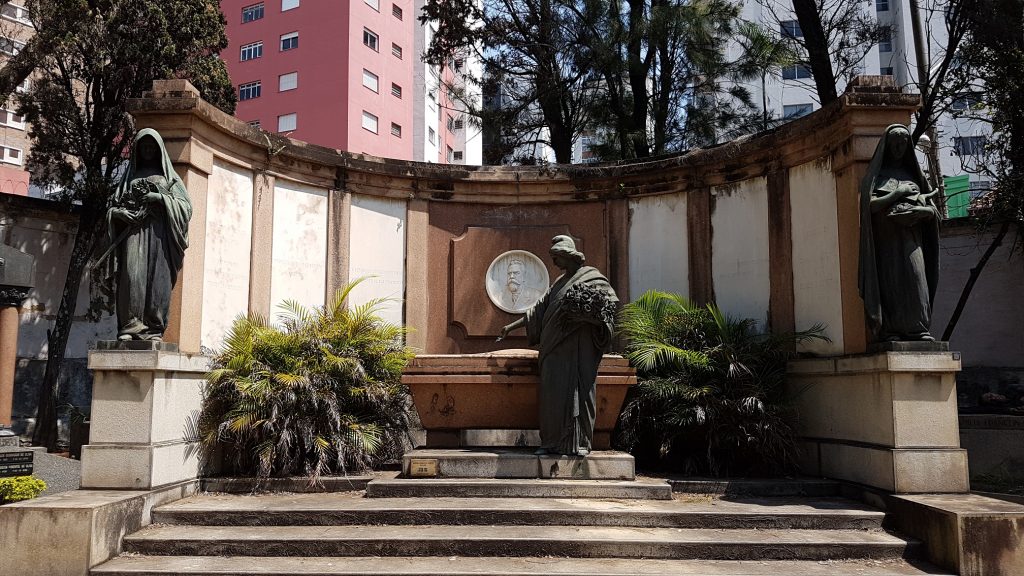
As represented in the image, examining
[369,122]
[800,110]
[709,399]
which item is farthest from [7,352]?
[369,122]

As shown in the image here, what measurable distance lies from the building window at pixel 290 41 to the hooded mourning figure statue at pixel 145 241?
28192 mm

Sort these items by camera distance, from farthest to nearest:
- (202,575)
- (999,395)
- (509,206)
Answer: (999,395) < (509,206) < (202,575)

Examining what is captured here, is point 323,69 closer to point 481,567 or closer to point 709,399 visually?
point 709,399

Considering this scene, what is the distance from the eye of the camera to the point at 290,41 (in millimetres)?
32562

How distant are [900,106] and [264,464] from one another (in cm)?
686

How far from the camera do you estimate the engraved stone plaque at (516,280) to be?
974cm

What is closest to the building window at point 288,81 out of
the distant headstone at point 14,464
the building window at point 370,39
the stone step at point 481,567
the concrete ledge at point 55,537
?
the building window at point 370,39

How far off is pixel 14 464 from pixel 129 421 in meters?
1.70

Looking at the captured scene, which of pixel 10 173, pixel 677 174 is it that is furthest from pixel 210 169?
pixel 10 173

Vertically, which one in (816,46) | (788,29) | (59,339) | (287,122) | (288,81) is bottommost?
(59,339)

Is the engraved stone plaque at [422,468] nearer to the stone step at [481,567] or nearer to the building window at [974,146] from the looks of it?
the stone step at [481,567]

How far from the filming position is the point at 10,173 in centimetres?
2842

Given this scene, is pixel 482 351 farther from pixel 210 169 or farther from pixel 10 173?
pixel 10 173

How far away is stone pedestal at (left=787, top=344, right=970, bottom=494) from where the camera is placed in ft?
19.5
